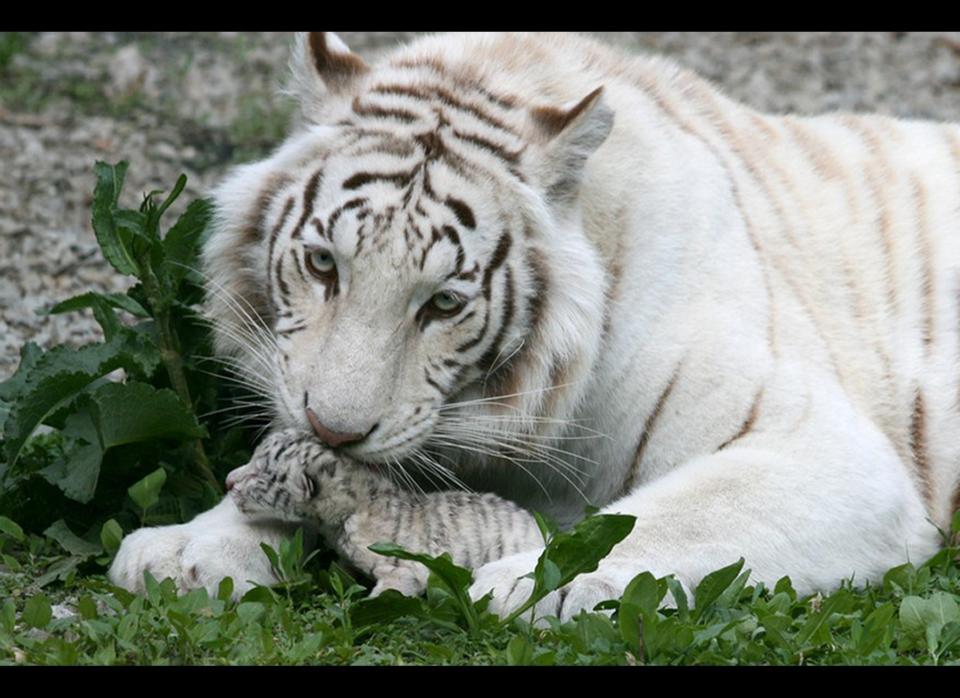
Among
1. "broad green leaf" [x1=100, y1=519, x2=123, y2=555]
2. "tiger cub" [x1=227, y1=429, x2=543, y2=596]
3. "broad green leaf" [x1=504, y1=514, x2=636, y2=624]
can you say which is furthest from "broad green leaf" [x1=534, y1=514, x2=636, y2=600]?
"broad green leaf" [x1=100, y1=519, x2=123, y2=555]

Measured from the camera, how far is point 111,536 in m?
3.88

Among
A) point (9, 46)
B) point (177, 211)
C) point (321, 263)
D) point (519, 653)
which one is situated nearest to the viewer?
point (519, 653)

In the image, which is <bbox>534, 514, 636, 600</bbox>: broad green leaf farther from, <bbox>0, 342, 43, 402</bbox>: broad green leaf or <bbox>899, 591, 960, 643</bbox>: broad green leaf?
<bbox>0, 342, 43, 402</bbox>: broad green leaf

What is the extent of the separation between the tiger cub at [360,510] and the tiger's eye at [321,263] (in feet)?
1.33

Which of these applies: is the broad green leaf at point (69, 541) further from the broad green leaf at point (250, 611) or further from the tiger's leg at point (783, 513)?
the tiger's leg at point (783, 513)

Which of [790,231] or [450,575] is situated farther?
[790,231]

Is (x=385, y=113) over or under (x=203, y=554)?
over

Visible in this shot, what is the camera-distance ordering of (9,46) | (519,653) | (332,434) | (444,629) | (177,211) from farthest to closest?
1. (9,46)
2. (177,211)
3. (332,434)
4. (444,629)
5. (519,653)

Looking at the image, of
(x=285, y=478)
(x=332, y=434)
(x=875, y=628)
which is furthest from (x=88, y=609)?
(x=875, y=628)

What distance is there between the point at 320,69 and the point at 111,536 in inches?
53.2

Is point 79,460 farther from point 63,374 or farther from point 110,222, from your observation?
point 110,222

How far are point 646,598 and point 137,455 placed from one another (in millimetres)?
1596

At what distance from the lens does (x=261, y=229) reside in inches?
159

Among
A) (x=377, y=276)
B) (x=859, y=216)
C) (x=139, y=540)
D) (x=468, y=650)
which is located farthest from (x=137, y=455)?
(x=859, y=216)
